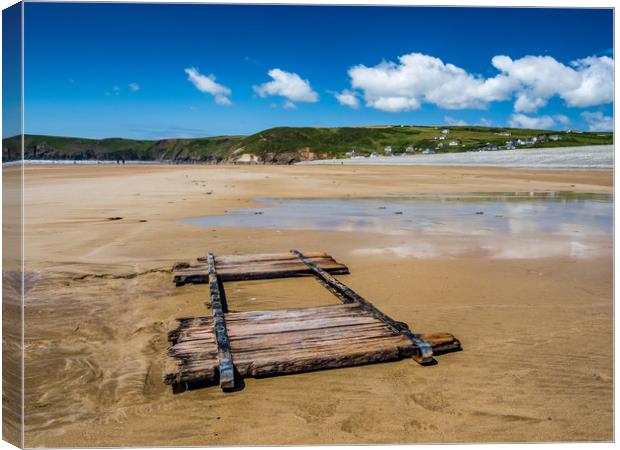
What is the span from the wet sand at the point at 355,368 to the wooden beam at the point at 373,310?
136 mm

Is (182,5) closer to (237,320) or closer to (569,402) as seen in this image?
(237,320)

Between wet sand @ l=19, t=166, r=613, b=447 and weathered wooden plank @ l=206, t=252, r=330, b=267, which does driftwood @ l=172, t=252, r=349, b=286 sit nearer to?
weathered wooden plank @ l=206, t=252, r=330, b=267

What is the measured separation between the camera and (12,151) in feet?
10.1

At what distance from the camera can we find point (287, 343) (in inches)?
177

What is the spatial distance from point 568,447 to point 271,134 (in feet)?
656

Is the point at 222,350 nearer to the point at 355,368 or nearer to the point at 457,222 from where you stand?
the point at 355,368

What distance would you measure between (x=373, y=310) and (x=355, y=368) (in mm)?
1157

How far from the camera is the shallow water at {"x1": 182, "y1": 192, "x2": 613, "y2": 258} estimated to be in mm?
9656

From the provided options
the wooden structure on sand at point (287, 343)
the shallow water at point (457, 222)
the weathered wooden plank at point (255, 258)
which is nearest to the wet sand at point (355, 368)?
the wooden structure on sand at point (287, 343)

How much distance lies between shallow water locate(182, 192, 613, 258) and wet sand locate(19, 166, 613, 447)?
94cm

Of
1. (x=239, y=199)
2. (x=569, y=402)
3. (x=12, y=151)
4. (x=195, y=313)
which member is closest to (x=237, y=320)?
(x=195, y=313)

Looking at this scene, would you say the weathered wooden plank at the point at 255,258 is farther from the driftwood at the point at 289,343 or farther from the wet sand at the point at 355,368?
the driftwood at the point at 289,343

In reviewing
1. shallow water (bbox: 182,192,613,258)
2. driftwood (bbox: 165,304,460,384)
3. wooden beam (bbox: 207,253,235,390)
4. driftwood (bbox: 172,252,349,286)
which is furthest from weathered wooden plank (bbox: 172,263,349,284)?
driftwood (bbox: 165,304,460,384)

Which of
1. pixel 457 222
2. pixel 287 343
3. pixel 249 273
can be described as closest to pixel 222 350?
pixel 287 343
